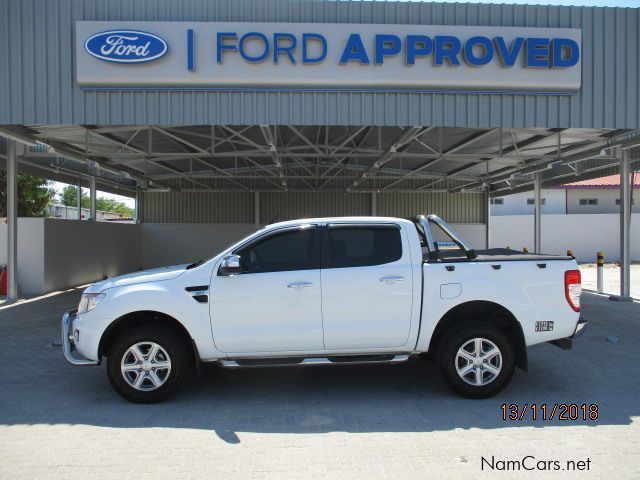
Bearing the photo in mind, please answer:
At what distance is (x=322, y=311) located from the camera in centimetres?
513

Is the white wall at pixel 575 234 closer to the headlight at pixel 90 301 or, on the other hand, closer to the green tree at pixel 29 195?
the green tree at pixel 29 195

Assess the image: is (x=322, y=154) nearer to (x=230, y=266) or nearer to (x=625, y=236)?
(x=625, y=236)

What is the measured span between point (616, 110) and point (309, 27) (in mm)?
5253

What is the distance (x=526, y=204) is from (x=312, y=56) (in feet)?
115

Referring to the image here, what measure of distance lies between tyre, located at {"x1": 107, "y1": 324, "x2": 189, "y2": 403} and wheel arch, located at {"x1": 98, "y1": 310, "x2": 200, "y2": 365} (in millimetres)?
108

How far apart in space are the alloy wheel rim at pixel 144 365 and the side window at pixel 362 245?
188 cm

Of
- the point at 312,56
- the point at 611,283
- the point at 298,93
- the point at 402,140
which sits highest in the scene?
the point at 312,56

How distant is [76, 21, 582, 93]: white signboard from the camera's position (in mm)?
8031

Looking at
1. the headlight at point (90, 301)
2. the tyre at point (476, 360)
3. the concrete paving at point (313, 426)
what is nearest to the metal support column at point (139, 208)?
the concrete paving at point (313, 426)

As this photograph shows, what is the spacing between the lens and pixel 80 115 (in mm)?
8148

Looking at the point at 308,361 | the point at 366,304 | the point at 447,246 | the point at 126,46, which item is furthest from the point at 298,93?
the point at 308,361

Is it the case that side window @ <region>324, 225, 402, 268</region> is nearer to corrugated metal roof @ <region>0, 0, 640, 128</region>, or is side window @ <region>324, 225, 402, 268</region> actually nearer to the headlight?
the headlight

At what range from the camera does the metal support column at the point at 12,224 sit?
12.2 metres
